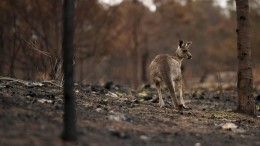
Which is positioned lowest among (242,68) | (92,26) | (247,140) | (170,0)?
(247,140)

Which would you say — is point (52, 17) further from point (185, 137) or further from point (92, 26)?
point (185, 137)

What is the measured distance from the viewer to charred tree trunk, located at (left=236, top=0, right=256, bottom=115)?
12789mm

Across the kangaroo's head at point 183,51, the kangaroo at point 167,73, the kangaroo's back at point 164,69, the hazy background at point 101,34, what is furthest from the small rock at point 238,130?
the hazy background at point 101,34

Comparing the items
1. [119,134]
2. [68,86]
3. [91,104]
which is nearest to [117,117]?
[119,134]

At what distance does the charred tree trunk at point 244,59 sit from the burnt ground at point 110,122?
0.56 m

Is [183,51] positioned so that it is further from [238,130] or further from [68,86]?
[68,86]

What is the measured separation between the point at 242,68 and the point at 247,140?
3.39 metres

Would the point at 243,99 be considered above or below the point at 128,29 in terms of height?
below

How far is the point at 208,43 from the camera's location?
5862 cm

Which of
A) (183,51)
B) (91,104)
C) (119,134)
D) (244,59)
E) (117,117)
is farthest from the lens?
(183,51)

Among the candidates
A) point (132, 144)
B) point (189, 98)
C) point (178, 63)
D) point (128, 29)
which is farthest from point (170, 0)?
point (132, 144)

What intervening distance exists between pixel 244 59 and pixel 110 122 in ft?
15.0

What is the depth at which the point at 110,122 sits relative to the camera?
9.66 metres

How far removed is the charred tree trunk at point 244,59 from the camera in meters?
12.8
